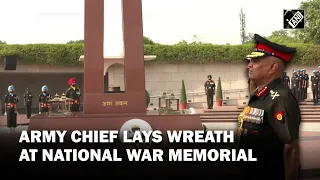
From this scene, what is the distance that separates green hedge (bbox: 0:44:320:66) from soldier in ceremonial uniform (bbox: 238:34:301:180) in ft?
65.2

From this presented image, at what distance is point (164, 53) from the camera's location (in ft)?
73.5

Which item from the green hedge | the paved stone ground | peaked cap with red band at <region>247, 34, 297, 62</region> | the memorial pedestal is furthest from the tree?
peaked cap with red band at <region>247, 34, 297, 62</region>

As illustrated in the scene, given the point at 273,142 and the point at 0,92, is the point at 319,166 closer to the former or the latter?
the point at 273,142

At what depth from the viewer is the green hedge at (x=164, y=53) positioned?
882 inches

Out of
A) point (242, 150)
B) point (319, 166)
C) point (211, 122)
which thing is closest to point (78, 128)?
point (319, 166)

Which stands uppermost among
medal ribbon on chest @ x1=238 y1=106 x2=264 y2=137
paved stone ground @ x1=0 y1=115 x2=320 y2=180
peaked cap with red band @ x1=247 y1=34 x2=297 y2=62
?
peaked cap with red band @ x1=247 y1=34 x2=297 y2=62

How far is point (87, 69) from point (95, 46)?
0.48 meters

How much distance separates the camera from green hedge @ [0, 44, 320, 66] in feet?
73.5

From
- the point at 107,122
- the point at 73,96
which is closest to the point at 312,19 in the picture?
the point at 73,96

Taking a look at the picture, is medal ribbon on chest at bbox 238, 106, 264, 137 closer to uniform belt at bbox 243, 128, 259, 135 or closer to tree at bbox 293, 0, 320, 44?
uniform belt at bbox 243, 128, 259, 135

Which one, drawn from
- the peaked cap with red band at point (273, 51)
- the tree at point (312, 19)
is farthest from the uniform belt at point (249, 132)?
the tree at point (312, 19)

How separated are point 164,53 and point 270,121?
20149mm

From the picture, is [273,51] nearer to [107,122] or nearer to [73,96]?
[107,122]

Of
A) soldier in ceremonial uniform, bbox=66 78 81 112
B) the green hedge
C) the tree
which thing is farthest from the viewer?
the tree
